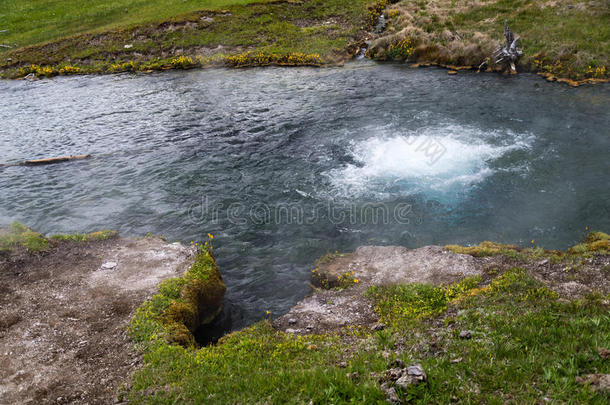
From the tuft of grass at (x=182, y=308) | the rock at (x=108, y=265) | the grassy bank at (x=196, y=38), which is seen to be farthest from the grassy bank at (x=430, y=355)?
the grassy bank at (x=196, y=38)

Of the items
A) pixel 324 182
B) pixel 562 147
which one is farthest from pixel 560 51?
pixel 324 182

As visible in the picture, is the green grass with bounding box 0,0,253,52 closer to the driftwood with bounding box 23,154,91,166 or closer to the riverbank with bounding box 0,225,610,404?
the driftwood with bounding box 23,154,91,166

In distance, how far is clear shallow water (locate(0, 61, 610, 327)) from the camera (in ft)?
63.2

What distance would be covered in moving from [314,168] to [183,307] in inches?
523

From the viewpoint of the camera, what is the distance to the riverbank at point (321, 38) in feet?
123

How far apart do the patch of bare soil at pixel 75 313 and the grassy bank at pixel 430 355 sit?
1176 millimetres

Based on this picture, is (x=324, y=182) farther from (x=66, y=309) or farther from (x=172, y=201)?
(x=66, y=309)

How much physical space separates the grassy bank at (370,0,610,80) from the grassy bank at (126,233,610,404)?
29.0 m

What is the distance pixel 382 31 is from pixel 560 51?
21.0 metres

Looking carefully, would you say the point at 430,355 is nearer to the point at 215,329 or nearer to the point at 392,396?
the point at 392,396

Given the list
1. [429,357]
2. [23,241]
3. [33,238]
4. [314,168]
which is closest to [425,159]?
[314,168]

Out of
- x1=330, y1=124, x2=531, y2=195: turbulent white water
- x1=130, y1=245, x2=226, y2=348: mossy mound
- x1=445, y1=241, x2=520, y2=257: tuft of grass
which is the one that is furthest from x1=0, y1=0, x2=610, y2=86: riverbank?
x1=130, y1=245, x2=226, y2=348: mossy mound

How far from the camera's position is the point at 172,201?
23.2m

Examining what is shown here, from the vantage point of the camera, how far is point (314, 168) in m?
25.3
